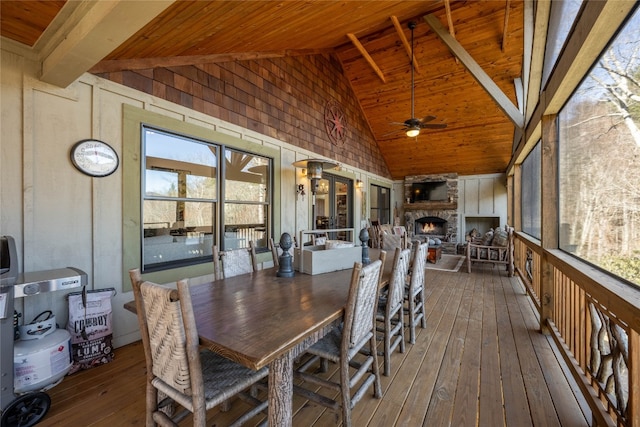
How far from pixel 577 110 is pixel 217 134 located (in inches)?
153

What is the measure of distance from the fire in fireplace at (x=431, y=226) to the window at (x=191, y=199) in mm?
7894

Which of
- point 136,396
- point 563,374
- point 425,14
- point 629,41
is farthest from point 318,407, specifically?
point 425,14

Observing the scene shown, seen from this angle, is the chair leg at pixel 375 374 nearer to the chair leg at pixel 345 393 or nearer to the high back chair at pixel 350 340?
the high back chair at pixel 350 340

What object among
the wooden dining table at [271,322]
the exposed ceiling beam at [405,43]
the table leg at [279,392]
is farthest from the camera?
the exposed ceiling beam at [405,43]

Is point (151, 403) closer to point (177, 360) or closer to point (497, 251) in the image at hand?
point (177, 360)

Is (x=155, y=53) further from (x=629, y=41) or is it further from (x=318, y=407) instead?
(x=629, y=41)

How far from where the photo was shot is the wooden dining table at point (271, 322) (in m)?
1.08

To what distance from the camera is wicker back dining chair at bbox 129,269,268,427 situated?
1108mm

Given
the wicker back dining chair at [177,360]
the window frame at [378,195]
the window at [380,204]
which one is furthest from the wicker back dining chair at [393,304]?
the window at [380,204]

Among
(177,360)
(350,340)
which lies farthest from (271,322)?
(350,340)

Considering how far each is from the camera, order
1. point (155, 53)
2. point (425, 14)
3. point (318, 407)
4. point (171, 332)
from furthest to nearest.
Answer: point (425, 14) < point (155, 53) < point (318, 407) < point (171, 332)

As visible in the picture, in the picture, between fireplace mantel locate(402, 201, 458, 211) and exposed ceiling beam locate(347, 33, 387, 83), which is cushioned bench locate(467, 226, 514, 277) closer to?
fireplace mantel locate(402, 201, 458, 211)

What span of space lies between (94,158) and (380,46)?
6085 mm

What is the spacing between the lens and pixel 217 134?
357cm
